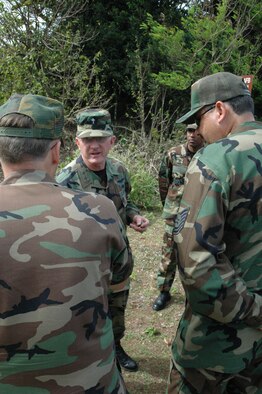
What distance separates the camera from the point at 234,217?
5.54ft

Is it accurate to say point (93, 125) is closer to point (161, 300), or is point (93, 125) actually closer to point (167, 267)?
point (167, 267)

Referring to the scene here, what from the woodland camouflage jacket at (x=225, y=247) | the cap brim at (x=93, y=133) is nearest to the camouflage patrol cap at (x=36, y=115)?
the woodland camouflage jacket at (x=225, y=247)

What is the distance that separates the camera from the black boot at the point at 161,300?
413 centimetres

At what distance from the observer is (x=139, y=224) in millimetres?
3098

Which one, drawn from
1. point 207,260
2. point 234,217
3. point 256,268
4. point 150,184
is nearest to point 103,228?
point 207,260

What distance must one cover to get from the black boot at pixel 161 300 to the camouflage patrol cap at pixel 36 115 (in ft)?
10.0

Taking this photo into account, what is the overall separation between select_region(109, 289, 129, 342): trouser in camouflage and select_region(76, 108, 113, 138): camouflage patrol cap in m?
1.20

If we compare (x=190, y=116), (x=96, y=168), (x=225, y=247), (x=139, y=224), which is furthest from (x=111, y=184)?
(x=225, y=247)

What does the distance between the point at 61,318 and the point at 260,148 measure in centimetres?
110

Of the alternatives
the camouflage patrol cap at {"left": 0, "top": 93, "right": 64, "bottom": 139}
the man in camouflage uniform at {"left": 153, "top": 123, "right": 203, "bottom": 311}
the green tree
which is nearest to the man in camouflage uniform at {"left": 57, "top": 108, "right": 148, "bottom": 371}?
the man in camouflage uniform at {"left": 153, "top": 123, "right": 203, "bottom": 311}

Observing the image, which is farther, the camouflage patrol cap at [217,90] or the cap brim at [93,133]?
the cap brim at [93,133]

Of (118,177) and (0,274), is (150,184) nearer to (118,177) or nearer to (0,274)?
(118,177)

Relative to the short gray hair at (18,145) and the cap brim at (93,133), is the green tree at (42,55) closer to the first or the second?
the cap brim at (93,133)

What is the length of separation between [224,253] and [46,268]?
2.78ft
